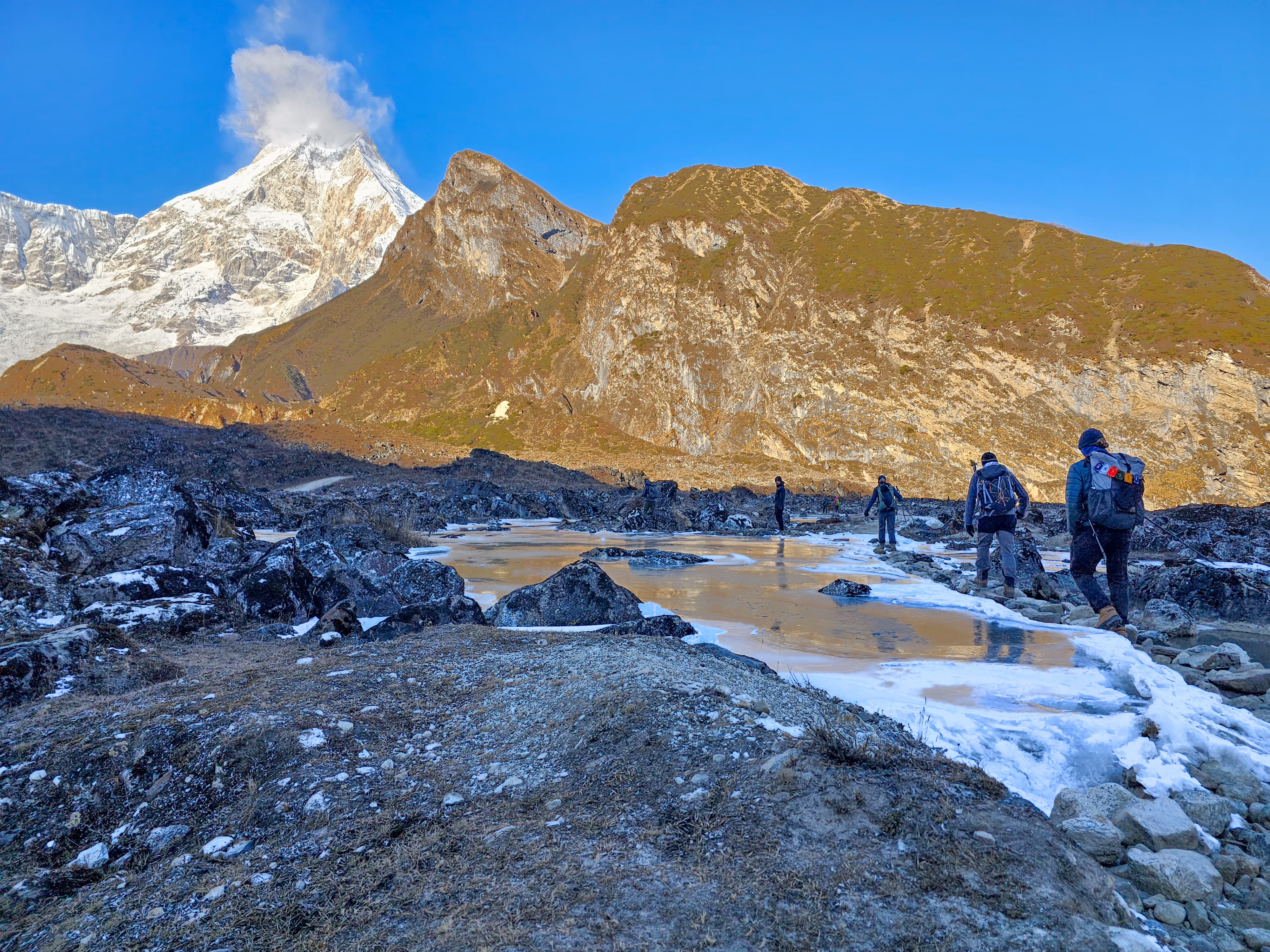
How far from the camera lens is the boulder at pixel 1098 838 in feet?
9.64

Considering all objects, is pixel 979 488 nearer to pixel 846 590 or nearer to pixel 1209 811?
pixel 846 590

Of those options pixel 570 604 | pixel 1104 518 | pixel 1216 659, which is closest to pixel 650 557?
pixel 570 604

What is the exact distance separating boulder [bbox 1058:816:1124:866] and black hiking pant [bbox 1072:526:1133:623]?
5.56m

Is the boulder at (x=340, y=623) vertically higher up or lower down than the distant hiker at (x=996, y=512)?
lower down

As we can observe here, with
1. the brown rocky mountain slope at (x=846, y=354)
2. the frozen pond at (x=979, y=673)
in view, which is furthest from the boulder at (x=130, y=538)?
the brown rocky mountain slope at (x=846, y=354)

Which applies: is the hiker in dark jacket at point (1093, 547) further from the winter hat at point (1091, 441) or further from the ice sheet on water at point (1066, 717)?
the ice sheet on water at point (1066, 717)

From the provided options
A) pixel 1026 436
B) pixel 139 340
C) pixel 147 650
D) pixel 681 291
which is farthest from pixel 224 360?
pixel 147 650

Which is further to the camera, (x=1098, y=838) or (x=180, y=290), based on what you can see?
(x=180, y=290)

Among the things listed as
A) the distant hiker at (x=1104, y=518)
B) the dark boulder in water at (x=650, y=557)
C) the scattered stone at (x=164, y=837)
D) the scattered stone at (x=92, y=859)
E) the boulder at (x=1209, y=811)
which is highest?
the distant hiker at (x=1104, y=518)

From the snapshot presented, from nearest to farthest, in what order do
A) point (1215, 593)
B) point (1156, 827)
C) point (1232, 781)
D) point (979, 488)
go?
point (1156, 827) < point (1232, 781) < point (1215, 593) < point (979, 488)

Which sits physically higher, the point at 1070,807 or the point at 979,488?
the point at 979,488

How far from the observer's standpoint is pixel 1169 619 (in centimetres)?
856

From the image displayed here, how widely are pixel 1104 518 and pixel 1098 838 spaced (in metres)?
5.72

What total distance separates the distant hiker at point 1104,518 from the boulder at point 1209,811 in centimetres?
434
